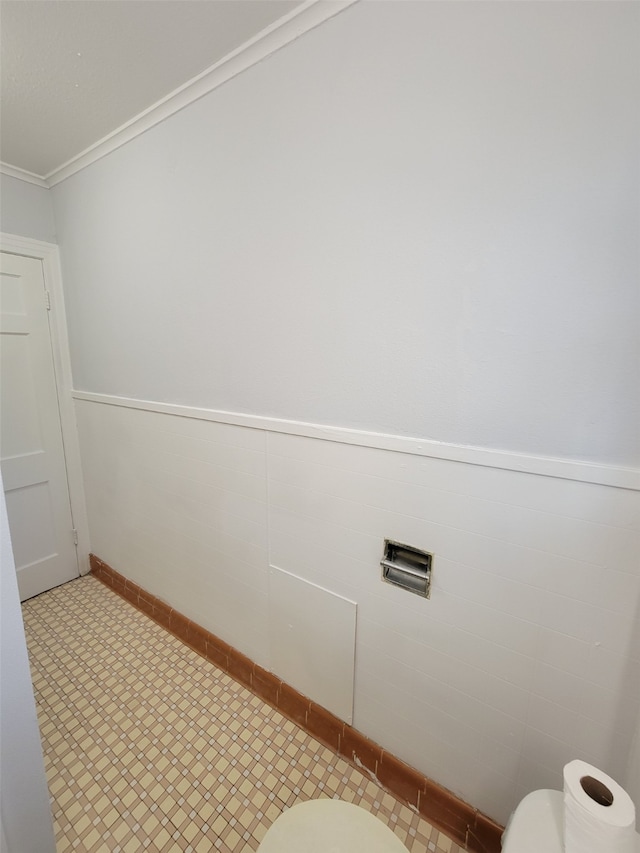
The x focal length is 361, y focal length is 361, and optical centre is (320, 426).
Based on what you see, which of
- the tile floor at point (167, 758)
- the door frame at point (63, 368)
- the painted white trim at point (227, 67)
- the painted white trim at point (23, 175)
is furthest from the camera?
the door frame at point (63, 368)

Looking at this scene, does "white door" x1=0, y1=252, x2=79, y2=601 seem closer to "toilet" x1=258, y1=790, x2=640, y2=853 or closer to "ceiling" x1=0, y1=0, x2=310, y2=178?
"ceiling" x1=0, y1=0, x2=310, y2=178

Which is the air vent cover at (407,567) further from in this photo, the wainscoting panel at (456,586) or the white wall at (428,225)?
the white wall at (428,225)

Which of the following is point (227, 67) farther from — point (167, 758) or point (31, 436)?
point (167, 758)

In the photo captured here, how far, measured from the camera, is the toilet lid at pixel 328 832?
0.80 metres

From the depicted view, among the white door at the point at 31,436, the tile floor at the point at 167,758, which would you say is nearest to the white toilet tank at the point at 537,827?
the tile floor at the point at 167,758

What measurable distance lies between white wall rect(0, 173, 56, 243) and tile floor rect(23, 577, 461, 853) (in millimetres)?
2088

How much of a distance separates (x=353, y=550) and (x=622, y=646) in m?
0.67

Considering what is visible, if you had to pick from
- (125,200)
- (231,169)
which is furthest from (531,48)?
(125,200)

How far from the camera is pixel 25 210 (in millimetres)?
1862

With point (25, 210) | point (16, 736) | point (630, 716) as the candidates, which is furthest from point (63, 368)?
point (630, 716)

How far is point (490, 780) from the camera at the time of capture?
1006 mm

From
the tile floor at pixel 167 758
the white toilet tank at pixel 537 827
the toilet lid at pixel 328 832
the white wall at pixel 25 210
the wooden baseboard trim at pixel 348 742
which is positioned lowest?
the tile floor at pixel 167 758

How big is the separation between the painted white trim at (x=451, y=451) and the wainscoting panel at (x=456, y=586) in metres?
0.01

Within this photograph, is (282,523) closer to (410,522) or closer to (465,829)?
(410,522)
